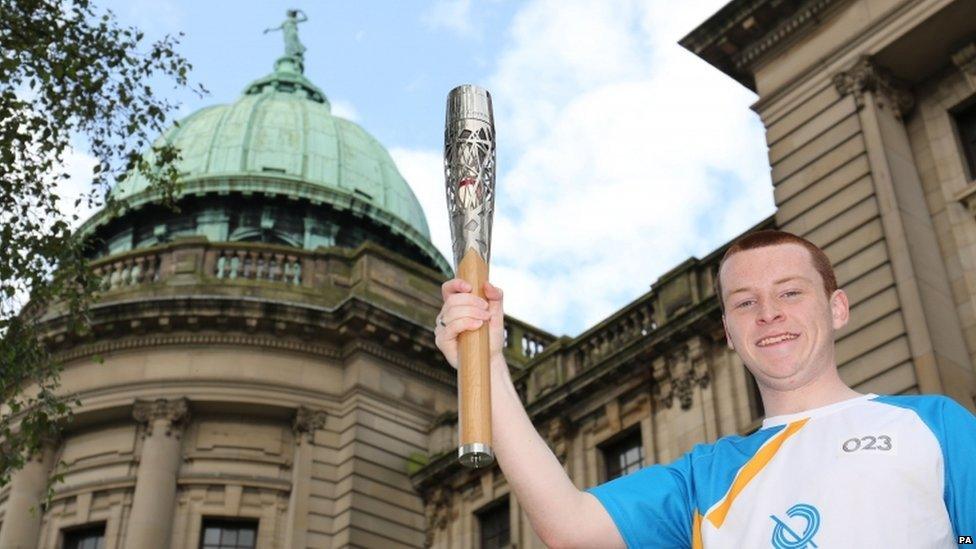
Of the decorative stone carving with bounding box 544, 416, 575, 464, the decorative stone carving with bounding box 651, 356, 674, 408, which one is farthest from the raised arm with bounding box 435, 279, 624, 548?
the decorative stone carving with bounding box 544, 416, 575, 464

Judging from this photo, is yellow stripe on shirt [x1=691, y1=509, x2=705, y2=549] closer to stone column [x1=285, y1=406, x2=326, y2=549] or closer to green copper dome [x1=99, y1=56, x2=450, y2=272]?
stone column [x1=285, y1=406, x2=326, y2=549]

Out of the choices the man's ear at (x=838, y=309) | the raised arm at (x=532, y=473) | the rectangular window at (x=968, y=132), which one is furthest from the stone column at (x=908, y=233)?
the raised arm at (x=532, y=473)

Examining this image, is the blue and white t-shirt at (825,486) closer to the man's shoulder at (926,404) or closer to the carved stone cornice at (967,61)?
the man's shoulder at (926,404)

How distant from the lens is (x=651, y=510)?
12.7 ft

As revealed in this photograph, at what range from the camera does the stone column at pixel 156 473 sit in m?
24.4

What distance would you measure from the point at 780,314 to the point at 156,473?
22.8 m

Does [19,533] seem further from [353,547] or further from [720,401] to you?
[720,401]

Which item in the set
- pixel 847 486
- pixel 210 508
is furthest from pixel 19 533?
pixel 847 486

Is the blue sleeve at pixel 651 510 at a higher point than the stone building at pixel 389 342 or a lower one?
lower

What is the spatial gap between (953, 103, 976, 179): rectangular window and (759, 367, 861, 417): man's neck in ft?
48.5

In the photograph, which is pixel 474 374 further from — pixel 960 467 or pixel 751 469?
pixel 960 467

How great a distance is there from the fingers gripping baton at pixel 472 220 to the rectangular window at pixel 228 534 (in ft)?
74.1

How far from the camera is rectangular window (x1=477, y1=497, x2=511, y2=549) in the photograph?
2503cm

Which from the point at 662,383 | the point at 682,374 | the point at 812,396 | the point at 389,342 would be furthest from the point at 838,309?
the point at 389,342
